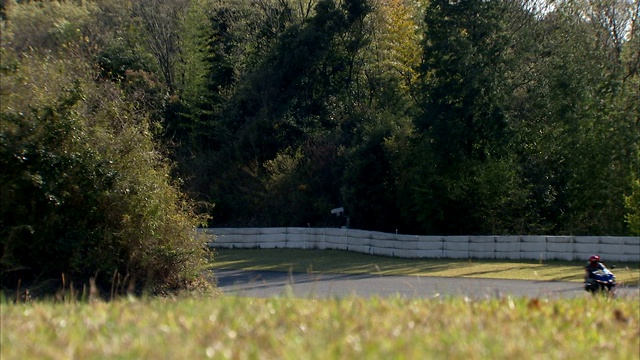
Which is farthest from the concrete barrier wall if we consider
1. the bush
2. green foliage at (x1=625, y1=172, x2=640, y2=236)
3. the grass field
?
the grass field

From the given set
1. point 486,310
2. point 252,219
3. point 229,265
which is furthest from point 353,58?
point 486,310

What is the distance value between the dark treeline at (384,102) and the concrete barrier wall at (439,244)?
2.56 m

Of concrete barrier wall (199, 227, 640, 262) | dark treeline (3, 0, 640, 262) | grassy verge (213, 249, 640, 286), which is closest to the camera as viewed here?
grassy verge (213, 249, 640, 286)

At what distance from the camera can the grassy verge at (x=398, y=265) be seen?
2447 cm

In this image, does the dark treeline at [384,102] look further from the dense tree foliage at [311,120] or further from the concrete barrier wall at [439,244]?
the concrete barrier wall at [439,244]

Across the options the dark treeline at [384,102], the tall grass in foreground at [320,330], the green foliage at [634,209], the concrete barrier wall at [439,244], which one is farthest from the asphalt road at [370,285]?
the tall grass in foreground at [320,330]

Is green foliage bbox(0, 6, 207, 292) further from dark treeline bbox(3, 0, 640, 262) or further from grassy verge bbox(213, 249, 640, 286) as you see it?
grassy verge bbox(213, 249, 640, 286)

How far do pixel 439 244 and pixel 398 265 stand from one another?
2.44 m

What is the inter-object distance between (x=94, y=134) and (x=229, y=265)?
502 inches

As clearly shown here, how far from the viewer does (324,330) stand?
22.3 feet

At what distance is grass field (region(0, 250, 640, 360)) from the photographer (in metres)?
5.95

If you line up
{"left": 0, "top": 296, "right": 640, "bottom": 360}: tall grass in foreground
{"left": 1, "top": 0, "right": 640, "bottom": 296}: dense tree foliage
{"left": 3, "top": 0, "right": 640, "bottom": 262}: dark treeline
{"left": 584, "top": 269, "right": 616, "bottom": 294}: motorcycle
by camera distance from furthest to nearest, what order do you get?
{"left": 3, "top": 0, "right": 640, "bottom": 262}: dark treeline
{"left": 1, "top": 0, "right": 640, "bottom": 296}: dense tree foliage
{"left": 584, "top": 269, "right": 616, "bottom": 294}: motorcycle
{"left": 0, "top": 296, "right": 640, "bottom": 360}: tall grass in foreground

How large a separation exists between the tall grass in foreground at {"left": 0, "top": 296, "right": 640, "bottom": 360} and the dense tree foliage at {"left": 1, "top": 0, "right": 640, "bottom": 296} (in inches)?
444

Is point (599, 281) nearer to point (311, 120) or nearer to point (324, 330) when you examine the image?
point (324, 330)
